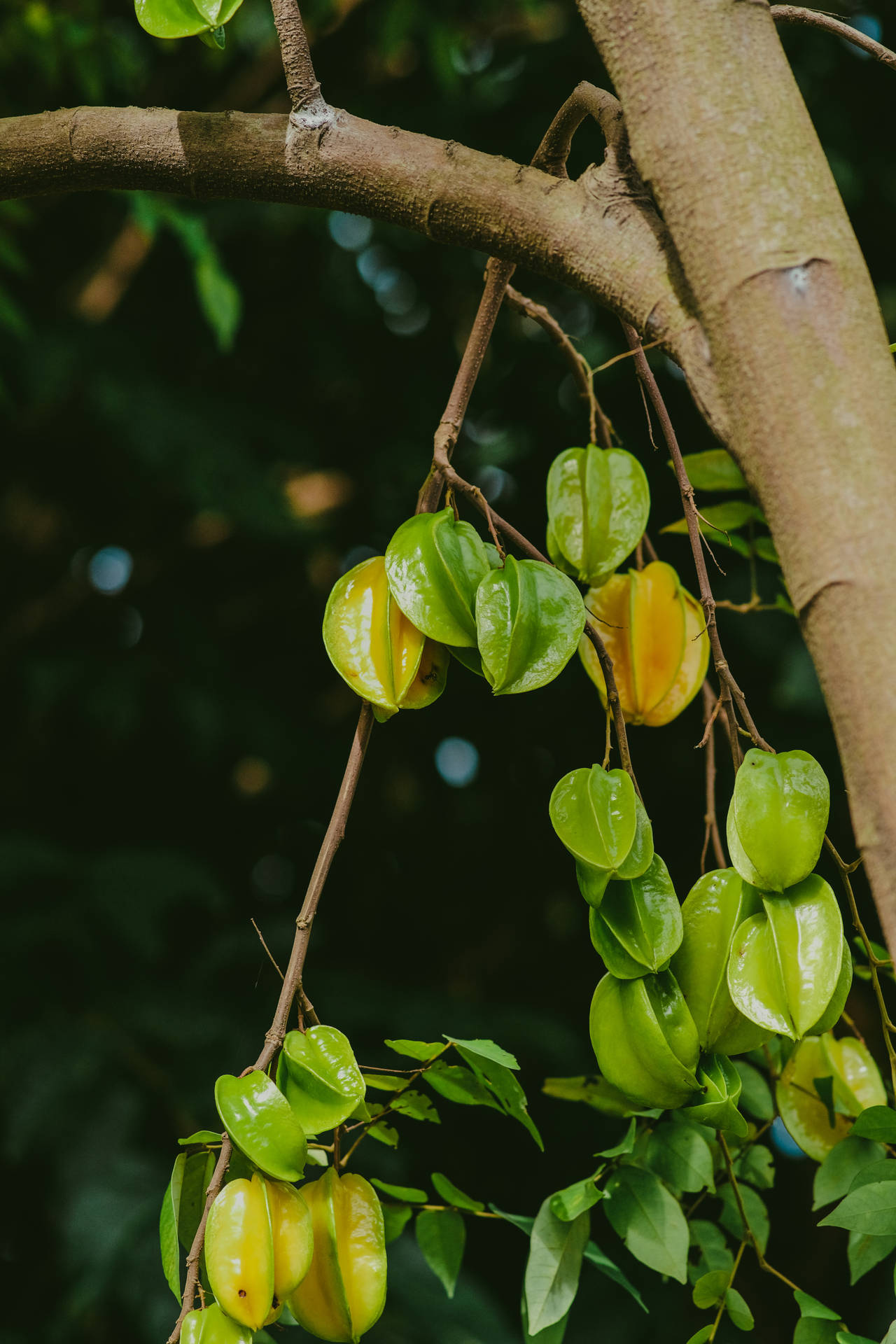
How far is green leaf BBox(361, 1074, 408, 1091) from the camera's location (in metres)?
0.56

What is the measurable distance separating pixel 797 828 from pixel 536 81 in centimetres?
197

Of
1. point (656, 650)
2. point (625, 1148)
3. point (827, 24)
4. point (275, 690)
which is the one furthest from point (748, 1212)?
point (275, 690)

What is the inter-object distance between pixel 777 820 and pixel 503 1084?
207mm

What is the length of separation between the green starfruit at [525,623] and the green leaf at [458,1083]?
207 mm

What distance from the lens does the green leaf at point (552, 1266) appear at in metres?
0.57

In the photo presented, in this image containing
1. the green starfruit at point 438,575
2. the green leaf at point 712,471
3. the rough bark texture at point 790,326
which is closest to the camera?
the rough bark texture at point 790,326

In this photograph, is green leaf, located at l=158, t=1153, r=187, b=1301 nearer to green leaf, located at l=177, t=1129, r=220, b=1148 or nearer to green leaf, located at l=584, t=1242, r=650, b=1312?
green leaf, located at l=177, t=1129, r=220, b=1148

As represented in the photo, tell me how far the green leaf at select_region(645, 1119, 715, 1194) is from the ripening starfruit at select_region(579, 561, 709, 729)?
9.9 inches

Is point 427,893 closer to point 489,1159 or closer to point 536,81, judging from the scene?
point 489,1159

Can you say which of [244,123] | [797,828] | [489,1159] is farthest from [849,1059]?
[489,1159]

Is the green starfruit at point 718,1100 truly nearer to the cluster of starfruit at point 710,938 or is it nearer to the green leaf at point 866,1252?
the cluster of starfruit at point 710,938

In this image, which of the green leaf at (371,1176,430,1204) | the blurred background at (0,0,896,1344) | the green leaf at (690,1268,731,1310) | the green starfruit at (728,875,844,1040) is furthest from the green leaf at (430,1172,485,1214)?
the blurred background at (0,0,896,1344)


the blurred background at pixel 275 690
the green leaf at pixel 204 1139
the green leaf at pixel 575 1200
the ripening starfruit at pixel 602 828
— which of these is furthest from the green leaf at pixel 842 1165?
the blurred background at pixel 275 690

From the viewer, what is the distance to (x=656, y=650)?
0.71 metres
